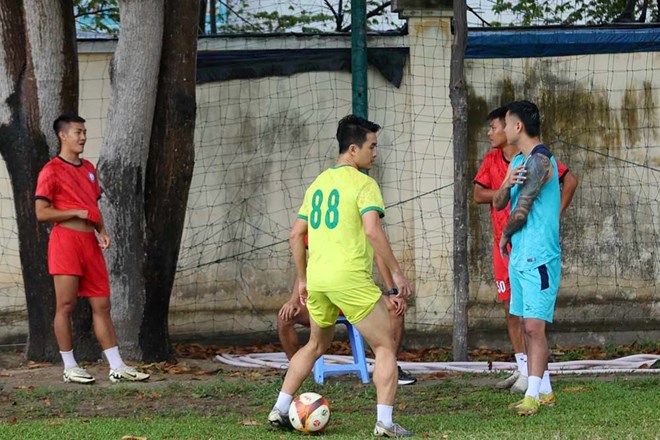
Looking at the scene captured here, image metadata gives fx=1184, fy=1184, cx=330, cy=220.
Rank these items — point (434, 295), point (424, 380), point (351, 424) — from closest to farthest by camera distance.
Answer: point (351, 424) → point (424, 380) → point (434, 295)

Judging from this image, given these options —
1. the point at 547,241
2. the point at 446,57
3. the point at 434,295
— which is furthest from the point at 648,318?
the point at 547,241

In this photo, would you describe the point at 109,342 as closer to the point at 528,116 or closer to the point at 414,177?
the point at 528,116

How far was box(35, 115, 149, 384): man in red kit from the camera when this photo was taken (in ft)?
31.3

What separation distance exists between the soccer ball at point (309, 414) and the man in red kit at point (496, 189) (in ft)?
7.66

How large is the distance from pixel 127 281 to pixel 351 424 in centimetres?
357

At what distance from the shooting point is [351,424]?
759 cm

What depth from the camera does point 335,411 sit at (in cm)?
824

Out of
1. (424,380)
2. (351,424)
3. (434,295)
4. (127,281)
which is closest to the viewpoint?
(351,424)

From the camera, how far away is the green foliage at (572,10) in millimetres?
17125

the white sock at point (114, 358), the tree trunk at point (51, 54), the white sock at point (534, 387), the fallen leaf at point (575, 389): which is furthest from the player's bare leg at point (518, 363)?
the tree trunk at point (51, 54)

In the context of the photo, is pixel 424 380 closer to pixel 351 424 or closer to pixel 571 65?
pixel 351 424

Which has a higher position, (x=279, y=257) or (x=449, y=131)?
(x=449, y=131)

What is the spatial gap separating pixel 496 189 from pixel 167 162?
3109mm

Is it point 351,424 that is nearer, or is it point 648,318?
point 351,424
